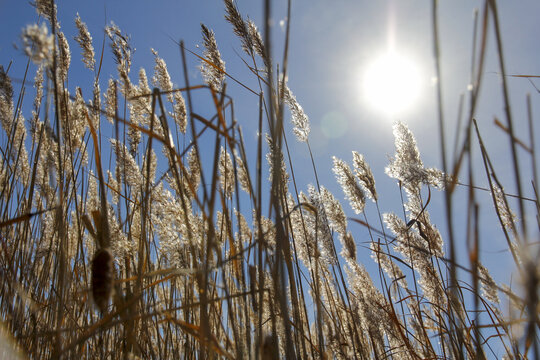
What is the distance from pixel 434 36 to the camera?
2.19ft

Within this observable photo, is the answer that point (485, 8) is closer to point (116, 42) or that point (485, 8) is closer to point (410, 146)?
point (410, 146)

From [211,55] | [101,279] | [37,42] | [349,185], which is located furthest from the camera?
[349,185]

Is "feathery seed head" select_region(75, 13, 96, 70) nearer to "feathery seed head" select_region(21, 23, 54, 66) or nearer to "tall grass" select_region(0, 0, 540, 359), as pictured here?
"tall grass" select_region(0, 0, 540, 359)

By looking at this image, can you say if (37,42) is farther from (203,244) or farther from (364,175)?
(364,175)

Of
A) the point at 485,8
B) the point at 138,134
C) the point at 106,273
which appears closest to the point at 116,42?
the point at 138,134

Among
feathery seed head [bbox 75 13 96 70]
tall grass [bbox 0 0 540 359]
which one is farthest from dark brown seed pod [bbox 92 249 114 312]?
feathery seed head [bbox 75 13 96 70]

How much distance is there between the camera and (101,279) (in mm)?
768

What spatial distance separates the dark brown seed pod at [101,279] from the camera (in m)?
0.76

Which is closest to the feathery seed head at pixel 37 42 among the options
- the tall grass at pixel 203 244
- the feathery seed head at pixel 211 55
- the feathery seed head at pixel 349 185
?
the tall grass at pixel 203 244

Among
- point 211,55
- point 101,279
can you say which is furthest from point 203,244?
point 211,55

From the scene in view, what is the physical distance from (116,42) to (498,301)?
10.9 ft

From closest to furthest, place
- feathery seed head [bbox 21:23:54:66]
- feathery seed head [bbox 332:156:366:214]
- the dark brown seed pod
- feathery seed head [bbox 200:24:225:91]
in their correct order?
1. the dark brown seed pod
2. feathery seed head [bbox 21:23:54:66]
3. feathery seed head [bbox 200:24:225:91]
4. feathery seed head [bbox 332:156:366:214]

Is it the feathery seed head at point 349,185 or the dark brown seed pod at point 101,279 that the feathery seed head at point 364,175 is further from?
the dark brown seed pod at point 101,279

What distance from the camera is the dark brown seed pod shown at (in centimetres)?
76
